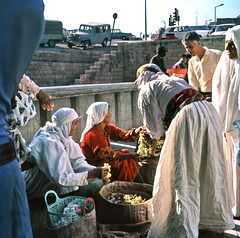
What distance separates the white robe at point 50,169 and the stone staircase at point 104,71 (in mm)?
18050

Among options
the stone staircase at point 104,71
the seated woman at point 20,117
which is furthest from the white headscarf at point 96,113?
the stone staircase at point 104,71

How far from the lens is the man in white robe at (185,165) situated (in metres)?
2.86

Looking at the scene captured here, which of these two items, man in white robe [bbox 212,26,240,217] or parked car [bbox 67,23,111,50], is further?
parked car [bbox 67,23,111,50]

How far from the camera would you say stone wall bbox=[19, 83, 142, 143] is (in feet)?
15.3

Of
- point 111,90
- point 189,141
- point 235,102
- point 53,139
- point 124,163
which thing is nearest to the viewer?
point 189,141

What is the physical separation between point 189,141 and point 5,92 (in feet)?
6.49

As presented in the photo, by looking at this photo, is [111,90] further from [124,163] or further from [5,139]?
[5,139]

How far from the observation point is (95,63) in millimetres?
22297

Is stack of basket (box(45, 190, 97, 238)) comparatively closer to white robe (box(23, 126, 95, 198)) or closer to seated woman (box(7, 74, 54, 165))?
white robe (box(23, 126, 95, 198))

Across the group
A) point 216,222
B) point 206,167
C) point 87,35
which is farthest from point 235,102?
point 87,35

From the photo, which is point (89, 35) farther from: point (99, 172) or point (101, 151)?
point (99, 172)

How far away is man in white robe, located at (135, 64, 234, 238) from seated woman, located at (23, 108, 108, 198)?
31.2 inches

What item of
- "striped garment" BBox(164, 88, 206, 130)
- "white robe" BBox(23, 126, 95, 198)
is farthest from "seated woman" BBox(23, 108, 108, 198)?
"striped garment" BBox(164, 88, 206, 130)

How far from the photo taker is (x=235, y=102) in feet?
→ 11.7
